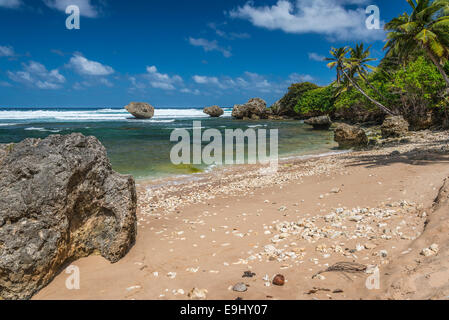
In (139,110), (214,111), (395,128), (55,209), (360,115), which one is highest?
(214,111)

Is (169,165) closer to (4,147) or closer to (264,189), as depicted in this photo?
(264,189)

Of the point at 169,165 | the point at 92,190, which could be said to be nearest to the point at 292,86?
the point at 169,165

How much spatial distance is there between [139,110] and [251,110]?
31.1m

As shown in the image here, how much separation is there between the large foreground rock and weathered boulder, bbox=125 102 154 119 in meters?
78.8

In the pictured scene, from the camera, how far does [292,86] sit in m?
84.8

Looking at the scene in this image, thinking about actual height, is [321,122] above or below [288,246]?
above

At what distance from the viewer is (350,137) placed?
74.7 ft

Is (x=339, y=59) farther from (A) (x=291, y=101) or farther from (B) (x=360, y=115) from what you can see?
(A) (x=291, y=101)

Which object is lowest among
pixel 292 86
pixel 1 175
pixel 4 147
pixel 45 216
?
pixel 45 216

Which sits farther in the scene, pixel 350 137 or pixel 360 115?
pixel 360 115

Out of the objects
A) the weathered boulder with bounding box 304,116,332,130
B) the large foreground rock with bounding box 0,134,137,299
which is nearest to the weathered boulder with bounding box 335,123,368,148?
the weathered boulder with bounding box 304,116,332,130

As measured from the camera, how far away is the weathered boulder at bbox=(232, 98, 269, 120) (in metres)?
81.8

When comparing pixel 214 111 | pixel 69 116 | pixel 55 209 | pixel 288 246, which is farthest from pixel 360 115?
pixel 69 116
